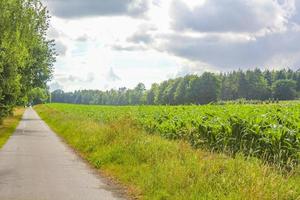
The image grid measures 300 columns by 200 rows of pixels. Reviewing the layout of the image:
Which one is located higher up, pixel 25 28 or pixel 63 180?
pixel 25 28

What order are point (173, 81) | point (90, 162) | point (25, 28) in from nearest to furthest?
point (90, 162) → point (25, 28) → point (173, 81)

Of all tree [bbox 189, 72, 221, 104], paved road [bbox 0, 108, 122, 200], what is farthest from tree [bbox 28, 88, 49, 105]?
tree [bbox 189, 72, 221, 104]

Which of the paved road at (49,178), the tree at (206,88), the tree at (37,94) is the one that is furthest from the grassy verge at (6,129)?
the tree at (206,88)

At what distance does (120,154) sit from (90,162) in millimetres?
2223

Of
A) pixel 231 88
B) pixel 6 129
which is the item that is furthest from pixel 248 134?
pixel 231 88

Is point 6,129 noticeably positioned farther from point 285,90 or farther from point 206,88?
point 285,90

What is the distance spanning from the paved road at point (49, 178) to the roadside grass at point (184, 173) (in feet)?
2.45

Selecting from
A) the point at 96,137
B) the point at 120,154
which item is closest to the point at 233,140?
the point at 120,154

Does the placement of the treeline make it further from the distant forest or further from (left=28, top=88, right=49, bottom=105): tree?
the distant forest

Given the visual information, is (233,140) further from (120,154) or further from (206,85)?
(206,85)

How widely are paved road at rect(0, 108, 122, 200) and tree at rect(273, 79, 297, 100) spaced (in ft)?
412

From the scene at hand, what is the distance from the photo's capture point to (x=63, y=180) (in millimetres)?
14273

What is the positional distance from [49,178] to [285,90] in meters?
134

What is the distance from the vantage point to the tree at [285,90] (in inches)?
5492
